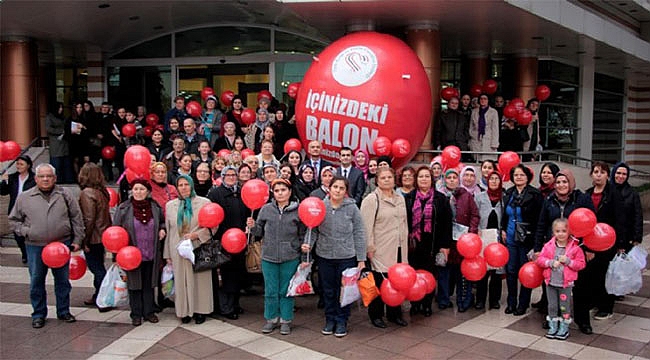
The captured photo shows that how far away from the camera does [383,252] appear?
19.6 feet

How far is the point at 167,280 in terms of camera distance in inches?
242

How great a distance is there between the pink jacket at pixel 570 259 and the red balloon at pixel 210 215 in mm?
3139

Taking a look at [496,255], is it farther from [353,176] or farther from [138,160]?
[138,160]

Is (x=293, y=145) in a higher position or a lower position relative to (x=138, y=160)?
higher

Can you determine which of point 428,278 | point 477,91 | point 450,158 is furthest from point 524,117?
point 428,278

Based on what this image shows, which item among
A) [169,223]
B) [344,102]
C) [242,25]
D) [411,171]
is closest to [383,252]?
[411,171]

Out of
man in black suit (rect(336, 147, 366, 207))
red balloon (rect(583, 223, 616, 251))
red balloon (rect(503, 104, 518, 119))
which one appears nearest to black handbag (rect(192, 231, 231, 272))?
man in black suit (rect(336, 147, 366, 207))

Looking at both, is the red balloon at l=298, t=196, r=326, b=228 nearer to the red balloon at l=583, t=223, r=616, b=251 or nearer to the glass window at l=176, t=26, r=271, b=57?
the red balloon at l=583, t=223, r=616, b=251

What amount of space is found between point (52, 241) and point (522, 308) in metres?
4.92

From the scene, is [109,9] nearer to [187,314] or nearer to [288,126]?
[288,126]

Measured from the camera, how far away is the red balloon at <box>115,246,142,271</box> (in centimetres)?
583

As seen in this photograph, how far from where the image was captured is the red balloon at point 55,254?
230 inches

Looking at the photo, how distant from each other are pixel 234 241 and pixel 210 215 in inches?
13.7

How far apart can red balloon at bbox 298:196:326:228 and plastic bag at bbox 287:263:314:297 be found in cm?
49
